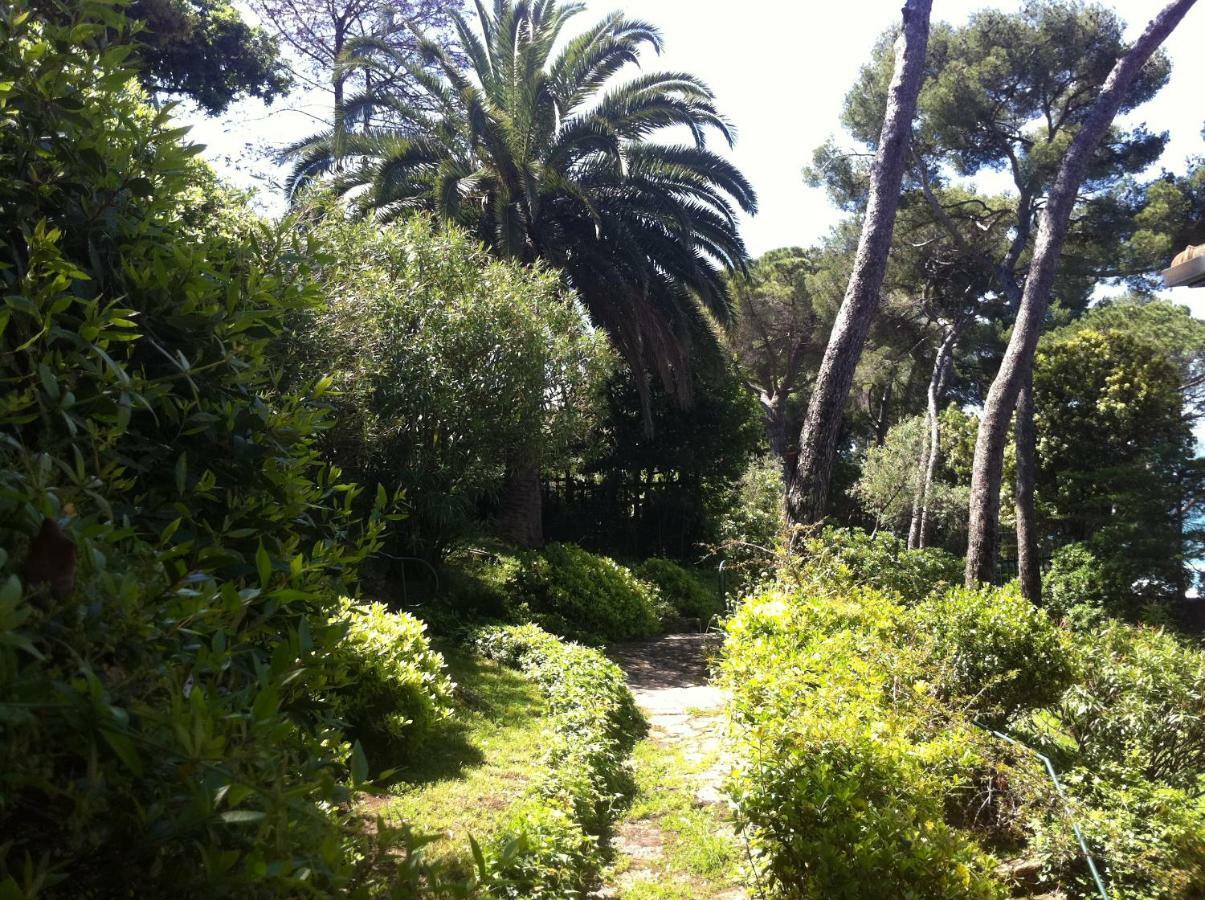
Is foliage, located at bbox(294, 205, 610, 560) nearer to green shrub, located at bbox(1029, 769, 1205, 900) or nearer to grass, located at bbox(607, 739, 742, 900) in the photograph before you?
grass, located at bbox(607, 739, 742, 900)

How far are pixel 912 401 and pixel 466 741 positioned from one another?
3029cm

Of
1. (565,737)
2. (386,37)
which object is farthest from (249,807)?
(386,37)

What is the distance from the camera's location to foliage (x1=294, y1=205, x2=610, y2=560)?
8.87 m

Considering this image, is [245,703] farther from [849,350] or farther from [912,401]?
[912,401]

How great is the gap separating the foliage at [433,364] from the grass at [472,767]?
2.22 meters

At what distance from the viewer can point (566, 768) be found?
5340 millimetres

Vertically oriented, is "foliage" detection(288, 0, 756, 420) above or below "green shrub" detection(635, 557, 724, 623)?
above

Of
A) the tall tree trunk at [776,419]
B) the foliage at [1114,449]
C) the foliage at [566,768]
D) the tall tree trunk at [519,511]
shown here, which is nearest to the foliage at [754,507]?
the tall tree trunk at [519,511]

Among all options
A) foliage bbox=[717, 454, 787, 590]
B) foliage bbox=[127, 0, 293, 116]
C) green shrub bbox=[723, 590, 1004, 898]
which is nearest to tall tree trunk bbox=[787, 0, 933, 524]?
green shrub bbox=[723, 590, 1004, 898]

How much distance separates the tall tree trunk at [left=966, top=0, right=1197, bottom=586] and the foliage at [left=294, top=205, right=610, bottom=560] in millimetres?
5451

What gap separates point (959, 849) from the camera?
366cm

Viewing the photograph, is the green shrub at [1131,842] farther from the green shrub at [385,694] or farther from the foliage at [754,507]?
the foliage at [754,507]

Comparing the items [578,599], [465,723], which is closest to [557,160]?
[578,599]

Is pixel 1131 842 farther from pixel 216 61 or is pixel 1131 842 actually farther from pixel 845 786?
pixel 216 61
